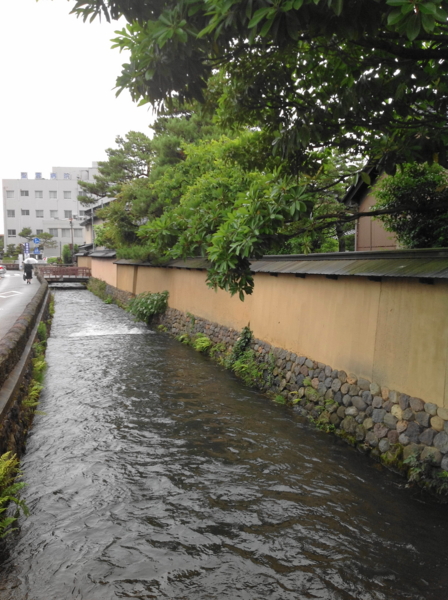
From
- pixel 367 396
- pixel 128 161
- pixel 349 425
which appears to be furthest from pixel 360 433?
pixel 128 161

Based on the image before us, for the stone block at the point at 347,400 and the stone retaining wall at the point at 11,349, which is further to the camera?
the stone block at the point at 347,400

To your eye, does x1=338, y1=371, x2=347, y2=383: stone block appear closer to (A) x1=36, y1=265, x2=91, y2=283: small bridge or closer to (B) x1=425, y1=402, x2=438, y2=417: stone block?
(B) x1=425, y1=402, x2=438, y2=417: stone block

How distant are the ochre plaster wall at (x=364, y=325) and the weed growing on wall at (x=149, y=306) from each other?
29.7 feet

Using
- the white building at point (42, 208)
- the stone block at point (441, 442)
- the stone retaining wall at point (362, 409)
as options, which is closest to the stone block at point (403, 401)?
the stone retaining wall at point (362, 409)

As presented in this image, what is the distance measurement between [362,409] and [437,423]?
1750mm

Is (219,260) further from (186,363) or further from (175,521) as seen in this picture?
(186,363)

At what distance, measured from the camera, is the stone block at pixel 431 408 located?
22.1 ft

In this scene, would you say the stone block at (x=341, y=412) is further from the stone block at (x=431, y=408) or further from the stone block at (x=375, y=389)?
the stone block at (x=431, y=408)

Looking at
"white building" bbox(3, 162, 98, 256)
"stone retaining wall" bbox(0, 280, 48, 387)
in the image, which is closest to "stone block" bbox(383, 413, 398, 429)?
"stone retaining wall" bbox(0, 280, 48, 387)

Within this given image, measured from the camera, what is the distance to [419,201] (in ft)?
34.6

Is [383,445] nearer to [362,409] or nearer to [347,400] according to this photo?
[362,409]

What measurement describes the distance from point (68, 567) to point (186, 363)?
985 centimetres

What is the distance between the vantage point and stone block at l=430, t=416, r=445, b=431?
21.5 ft

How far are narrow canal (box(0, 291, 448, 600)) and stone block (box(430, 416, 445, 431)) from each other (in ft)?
3.11
